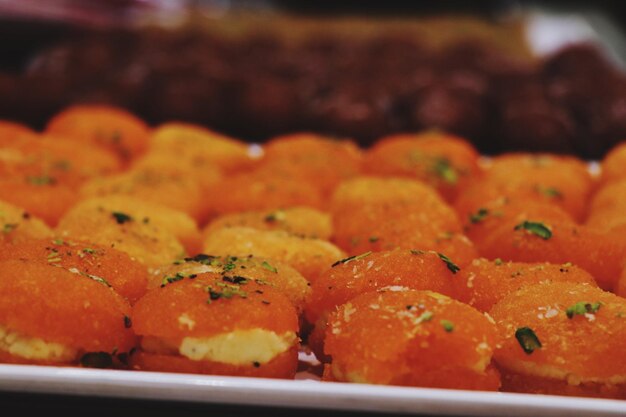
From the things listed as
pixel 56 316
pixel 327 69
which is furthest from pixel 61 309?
pixel 327 69

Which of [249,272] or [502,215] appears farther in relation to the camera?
[502,215]

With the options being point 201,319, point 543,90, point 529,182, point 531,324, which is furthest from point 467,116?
point 201,319

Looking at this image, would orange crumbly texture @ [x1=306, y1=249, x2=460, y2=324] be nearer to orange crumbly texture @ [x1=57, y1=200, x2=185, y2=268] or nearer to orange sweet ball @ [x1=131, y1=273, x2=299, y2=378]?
orange sweet ball @ [x1=131, y1=273, x2=299, y2=378]

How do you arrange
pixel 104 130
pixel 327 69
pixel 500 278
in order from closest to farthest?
pixel 500 278 < pixel 104 130 < pixel 327 69

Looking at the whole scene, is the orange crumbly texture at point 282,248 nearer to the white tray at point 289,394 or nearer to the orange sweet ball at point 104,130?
the white tray at point 289,394

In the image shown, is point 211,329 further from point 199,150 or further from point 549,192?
point 199,150

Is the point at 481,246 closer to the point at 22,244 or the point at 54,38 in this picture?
the point at 22,244

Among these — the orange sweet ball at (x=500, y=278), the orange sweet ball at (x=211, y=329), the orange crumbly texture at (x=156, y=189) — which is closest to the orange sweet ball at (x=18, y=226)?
the orange crumbly texture at (x=156, y=189)
